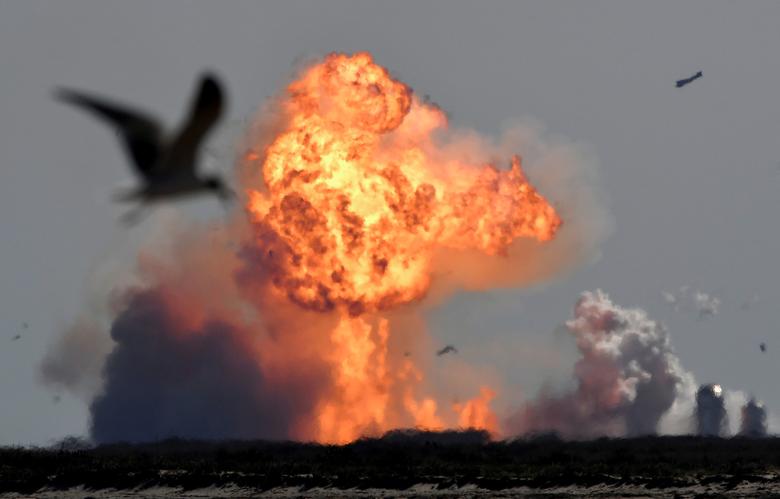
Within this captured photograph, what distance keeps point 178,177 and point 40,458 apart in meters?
64.3

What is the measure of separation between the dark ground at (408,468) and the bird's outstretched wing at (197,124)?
5095 centimetres

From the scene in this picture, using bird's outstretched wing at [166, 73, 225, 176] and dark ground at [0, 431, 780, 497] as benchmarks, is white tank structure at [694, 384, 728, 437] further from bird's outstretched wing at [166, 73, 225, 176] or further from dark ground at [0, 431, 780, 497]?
bird's outstretched wing at [166, 73, 225, 176]

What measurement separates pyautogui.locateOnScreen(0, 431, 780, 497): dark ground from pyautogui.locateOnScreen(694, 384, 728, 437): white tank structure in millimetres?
79615

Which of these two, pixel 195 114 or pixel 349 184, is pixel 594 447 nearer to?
pixel 349 184

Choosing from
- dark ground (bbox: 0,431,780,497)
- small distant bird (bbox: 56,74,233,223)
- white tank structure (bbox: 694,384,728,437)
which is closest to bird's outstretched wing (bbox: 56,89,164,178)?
small distant bird (bbox: 56,74,233,223)

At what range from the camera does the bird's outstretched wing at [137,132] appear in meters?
22.0

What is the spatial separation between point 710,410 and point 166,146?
171 meters

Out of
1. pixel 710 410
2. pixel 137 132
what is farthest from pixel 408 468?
pixel 710 410

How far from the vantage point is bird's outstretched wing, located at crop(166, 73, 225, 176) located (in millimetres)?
21484

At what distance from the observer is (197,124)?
22203mm

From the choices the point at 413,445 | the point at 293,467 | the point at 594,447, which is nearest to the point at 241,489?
the point at 293,467

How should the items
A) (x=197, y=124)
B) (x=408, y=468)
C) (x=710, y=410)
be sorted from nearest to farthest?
1. (x=197, y=124)
2. (x=408, y=468)
3. (x=710, y=410)

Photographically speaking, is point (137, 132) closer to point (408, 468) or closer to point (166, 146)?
point (166, 146)

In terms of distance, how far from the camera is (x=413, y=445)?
96.6m
